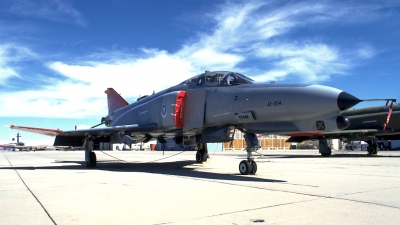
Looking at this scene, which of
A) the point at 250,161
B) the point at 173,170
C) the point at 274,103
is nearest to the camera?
the point at 274,103

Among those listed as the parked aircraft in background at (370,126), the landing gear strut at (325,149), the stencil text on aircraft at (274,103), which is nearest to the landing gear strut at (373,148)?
the parked aircraft in background at (370,126)

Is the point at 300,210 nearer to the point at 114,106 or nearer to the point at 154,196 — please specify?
the point at 154,196

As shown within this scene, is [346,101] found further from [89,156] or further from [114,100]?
[114,100]

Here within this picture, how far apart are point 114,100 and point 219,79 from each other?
9.87 meters

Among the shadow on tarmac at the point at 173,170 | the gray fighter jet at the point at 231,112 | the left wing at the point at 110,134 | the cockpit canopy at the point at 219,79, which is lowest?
the shadow on tarmac at the point at 173,170

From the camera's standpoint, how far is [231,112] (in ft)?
29.2

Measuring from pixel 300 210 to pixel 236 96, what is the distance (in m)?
4.88

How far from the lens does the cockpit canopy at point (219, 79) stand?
937 centimetres

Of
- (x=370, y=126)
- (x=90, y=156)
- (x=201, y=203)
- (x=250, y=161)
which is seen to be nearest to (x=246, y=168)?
(x=250, y=161)

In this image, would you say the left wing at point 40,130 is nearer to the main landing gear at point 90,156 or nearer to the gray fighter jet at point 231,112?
the gray fighter jet at point 231,112

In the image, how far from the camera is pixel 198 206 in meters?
4.67

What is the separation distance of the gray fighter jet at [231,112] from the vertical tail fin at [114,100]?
462 cm

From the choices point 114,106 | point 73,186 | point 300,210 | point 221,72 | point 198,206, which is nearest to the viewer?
point 300,210

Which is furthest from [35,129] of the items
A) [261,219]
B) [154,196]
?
[261,219]
